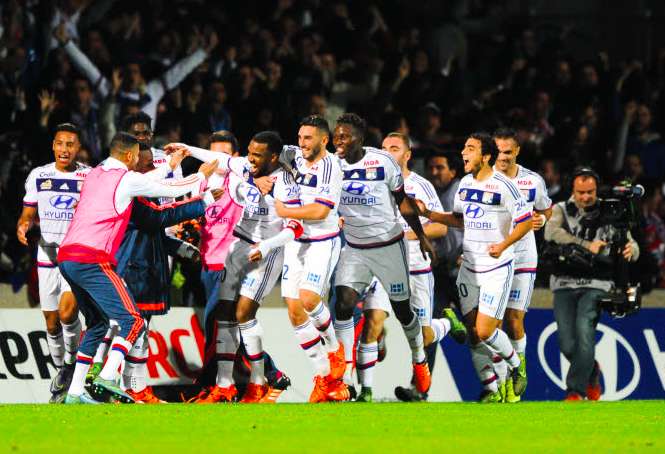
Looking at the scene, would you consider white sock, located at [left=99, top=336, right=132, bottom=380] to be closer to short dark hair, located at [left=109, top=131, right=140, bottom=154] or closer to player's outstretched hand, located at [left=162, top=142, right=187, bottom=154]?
short dark hair, located at [left=109, top=131, right=140, bottom=154]

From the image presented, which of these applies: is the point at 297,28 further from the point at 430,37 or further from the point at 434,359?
the point at 434,359

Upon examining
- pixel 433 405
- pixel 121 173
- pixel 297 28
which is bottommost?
pixel 433 405

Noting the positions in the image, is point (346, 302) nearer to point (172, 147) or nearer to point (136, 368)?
point (136, 368)

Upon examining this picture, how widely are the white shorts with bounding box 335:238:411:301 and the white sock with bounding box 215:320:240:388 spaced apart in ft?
3.80

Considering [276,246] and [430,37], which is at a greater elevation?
[430,37]

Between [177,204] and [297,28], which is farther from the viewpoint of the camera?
[297,28]

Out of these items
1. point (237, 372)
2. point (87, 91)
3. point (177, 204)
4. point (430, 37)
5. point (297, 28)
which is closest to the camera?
point (177, 204)

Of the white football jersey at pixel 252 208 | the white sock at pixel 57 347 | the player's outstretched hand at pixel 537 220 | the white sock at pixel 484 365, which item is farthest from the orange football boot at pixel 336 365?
the white sock at pixel 57 347

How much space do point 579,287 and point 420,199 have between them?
75.4 inches

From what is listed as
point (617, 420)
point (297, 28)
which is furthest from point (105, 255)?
point (297, 28)

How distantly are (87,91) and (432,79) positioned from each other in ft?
17.3

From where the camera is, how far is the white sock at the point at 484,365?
12.6 m

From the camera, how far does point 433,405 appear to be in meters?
11.4

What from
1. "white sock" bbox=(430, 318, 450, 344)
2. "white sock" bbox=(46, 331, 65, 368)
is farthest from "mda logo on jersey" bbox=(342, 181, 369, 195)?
"white sock" bbox=(46, 331, 65, 368)
